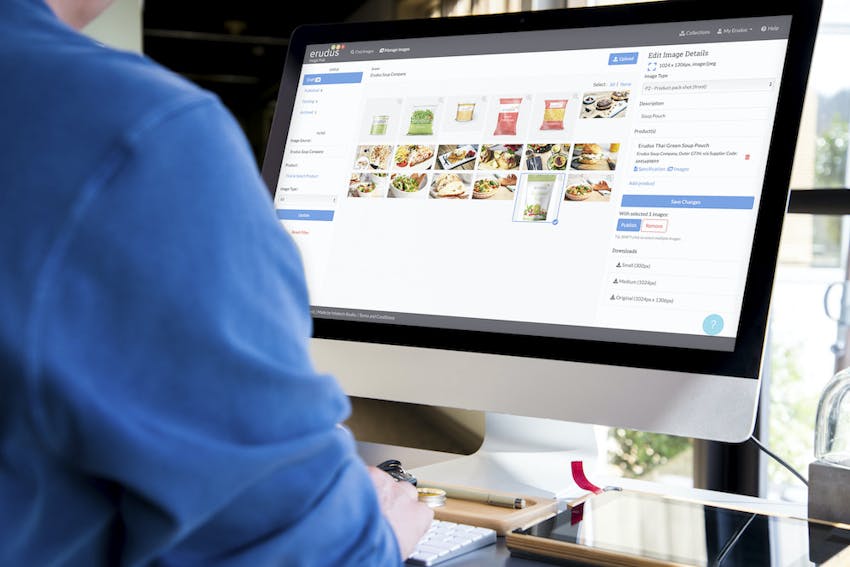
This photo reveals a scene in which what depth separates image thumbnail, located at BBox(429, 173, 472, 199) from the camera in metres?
0.95

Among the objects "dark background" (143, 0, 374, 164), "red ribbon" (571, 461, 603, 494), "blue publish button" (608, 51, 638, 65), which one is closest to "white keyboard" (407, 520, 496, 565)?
"red ribbon" (571, 461, 603, 494)

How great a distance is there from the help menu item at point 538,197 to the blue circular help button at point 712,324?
18 cm

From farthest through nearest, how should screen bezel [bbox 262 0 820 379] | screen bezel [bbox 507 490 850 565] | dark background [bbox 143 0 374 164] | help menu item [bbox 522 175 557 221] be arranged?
dark background [bbox 143 0 374 164]
help menu item [bbox 522 175 557 221]
screen bezel [bbox 262 0 820 379]
screen bezel [bbox 507 490 850 565]

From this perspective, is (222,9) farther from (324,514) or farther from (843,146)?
(324,514)

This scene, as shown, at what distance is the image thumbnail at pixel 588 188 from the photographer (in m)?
0.88

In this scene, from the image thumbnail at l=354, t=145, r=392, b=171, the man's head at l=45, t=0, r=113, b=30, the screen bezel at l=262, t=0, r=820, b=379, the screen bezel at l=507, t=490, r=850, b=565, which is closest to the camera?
the man's head at l=45, t=0, r=113, b=30

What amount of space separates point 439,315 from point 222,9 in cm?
667

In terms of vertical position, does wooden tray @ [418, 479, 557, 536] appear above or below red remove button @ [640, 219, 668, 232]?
below

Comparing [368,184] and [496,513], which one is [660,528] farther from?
[368,184]

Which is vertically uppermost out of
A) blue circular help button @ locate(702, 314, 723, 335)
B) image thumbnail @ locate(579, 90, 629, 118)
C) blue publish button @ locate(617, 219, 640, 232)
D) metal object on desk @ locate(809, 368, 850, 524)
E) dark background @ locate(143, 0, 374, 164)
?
dark background @ locate(143, 0, 374, 164)

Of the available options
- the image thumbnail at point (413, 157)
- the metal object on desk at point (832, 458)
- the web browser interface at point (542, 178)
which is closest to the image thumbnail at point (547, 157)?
the web browser interface at point (542, 178)

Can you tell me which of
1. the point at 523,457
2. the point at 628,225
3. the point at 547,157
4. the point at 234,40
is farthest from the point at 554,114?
the point at 234,40

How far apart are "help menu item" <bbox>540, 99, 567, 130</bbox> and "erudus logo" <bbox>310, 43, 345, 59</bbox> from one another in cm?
28

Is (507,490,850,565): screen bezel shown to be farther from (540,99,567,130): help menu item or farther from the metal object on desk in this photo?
(540,99,567,130): help menu item
